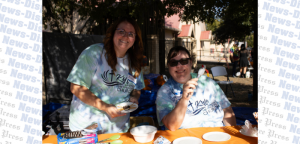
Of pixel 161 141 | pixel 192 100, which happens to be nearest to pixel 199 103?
pixel 192 100

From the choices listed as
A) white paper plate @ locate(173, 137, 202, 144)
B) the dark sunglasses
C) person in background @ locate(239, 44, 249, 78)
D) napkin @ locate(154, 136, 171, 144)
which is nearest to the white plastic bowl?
napkin @ locate(154, 136, 171, 144)

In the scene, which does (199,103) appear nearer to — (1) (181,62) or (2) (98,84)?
(1) (181,62)

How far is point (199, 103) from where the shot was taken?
223 cm

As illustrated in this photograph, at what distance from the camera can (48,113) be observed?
445cm

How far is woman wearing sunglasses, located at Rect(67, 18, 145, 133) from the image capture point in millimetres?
1946

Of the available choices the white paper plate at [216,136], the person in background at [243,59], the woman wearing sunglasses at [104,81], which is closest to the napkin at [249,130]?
the white paper plate at [216,136]

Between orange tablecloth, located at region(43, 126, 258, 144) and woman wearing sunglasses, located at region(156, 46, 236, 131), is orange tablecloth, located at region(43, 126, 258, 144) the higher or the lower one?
the lower one

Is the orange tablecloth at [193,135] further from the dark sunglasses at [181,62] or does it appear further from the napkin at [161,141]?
the dark sunglasses at [181,62]

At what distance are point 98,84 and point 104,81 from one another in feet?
0.23

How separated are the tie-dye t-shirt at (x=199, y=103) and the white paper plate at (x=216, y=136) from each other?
0.42 meters

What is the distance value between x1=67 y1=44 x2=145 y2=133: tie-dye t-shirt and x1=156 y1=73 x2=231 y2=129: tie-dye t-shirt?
1.39 feet

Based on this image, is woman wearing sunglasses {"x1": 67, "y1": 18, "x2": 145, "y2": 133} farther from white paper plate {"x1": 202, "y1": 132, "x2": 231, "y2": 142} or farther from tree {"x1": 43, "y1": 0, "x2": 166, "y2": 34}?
tree {"x1": 43, "y1": 0, "x2": 166, "y2": 34}

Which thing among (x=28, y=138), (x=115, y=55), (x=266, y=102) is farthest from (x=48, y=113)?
(x=266, y=102)

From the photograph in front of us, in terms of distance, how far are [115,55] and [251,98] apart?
249 inches
